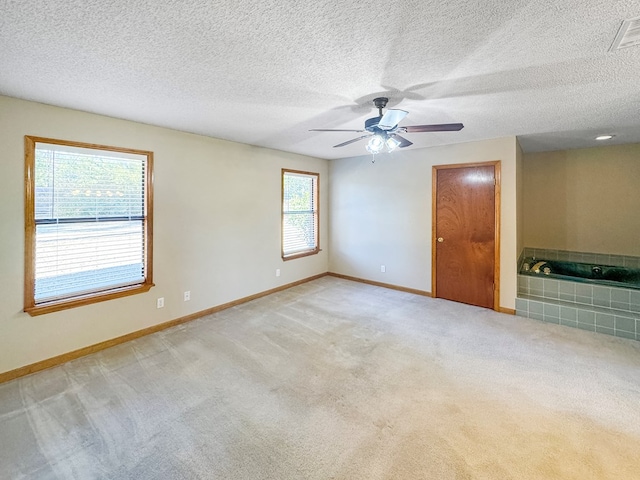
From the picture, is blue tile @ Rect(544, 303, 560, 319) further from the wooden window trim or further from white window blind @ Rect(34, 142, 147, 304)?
white window blind @ Rect(34, 142, 147, 304)

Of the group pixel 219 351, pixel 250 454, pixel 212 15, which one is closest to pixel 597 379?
pixel 250 454

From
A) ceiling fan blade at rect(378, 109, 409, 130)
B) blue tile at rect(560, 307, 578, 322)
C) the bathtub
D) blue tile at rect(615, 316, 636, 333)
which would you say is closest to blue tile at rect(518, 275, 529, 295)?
the bathtub

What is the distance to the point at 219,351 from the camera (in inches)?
114

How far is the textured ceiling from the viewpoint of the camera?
4.52ft

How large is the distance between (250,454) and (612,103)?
405 centimetres

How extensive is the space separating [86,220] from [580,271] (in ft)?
22.1

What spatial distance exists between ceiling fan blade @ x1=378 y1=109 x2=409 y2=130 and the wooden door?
7.98 ft

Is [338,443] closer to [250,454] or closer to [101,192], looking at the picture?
[250,454]

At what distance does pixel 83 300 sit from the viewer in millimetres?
2818

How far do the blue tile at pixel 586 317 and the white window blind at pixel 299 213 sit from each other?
157 inches

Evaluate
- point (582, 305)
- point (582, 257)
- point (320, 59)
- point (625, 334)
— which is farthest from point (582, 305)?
point (320, 59)

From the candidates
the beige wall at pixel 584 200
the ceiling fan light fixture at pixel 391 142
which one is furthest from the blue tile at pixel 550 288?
the ceiling fan light fixture at pixel 391 142

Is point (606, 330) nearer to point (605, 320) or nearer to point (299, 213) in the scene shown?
point (605, 320)

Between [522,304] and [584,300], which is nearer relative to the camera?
[584,300]
